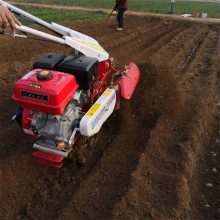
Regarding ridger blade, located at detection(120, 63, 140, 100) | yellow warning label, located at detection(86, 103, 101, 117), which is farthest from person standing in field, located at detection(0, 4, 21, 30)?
ridger blade, located at detection(120, 63, 140, 100)

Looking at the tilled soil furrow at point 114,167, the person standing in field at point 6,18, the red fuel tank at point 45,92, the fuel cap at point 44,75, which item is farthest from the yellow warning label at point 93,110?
the person standing in field at point 6,18

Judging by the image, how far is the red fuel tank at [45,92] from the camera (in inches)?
142

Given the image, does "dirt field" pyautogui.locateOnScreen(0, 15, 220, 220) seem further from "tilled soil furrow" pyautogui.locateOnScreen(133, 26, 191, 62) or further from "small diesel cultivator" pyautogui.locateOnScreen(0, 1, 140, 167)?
"tilled soil furrow" pyautogui.locateOnScreen(133, 26, 191, 62)

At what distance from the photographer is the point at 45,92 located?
11.9 feet

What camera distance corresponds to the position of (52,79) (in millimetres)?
3771

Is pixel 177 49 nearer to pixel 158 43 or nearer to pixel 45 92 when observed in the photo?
pixel 158 43

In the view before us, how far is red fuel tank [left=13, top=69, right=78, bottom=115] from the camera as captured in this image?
11.9ft

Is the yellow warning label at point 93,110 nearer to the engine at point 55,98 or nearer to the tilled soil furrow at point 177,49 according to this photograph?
the engine at point 55,98

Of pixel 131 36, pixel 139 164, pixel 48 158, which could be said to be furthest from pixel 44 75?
pixel 131 36

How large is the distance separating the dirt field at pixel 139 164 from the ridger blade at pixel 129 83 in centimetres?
72

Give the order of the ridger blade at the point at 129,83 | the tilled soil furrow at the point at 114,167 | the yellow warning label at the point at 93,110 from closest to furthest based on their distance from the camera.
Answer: the tilled soil furrow at the point at 114,167, the yellow warning label at the point at 93,110, the ridger blade at the point at 129,83

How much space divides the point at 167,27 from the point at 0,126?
10.3 m

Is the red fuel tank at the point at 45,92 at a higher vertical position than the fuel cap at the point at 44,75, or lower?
lower

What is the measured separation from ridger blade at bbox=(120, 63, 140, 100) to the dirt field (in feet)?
2.36
